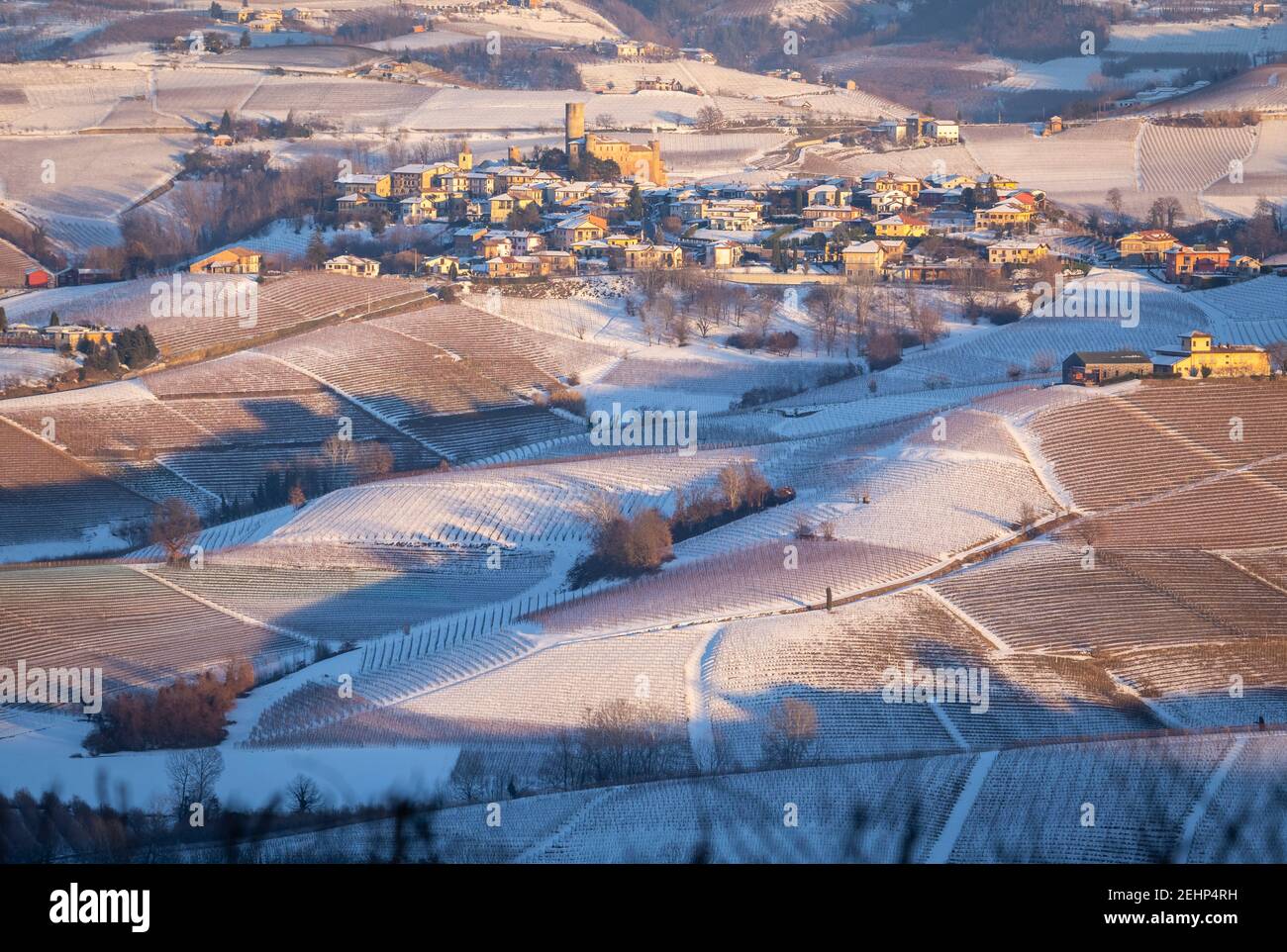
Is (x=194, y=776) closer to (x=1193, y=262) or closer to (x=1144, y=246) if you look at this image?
(x=1193, y=262)

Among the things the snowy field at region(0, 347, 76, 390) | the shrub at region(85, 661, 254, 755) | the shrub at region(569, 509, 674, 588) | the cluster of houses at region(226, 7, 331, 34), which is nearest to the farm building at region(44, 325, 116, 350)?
the snowy field at region(0, 347, 76, 390)

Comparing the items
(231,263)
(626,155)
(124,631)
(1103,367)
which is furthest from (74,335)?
(626,155)

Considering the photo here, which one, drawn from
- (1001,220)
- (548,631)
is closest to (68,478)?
(548,631)

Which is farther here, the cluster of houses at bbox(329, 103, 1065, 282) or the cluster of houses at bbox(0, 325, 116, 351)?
the cluster of houses at bbox(329, 103, 1065, 282)

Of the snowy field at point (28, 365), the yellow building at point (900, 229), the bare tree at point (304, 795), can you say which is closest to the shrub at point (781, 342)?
the yellow building at point (900, 229)

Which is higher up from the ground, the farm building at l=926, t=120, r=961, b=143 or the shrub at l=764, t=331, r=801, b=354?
the farm building at l=926, t=120, r=961, b=143

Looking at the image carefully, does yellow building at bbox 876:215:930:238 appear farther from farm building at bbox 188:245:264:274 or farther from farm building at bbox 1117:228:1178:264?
farm building at bbox 188:245:264:274
